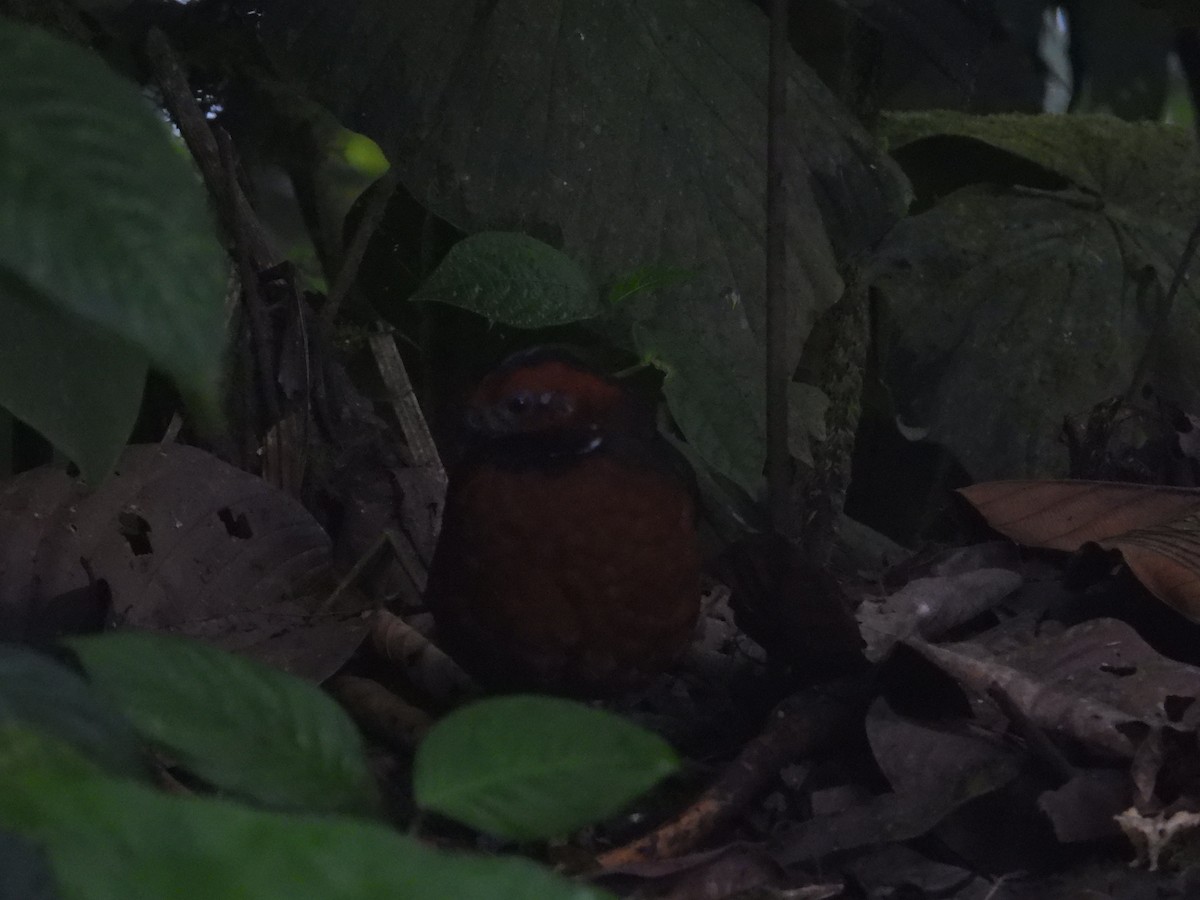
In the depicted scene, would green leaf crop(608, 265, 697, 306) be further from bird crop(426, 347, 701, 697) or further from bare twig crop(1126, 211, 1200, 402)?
bare twig crop(1126, 211, 1200, 402)

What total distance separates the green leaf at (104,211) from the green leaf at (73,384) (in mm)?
310

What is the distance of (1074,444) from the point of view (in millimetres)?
1995

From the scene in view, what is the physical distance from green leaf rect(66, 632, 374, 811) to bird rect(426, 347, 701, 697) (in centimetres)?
58

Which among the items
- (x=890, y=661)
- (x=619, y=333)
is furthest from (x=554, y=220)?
(x=890, y=661)

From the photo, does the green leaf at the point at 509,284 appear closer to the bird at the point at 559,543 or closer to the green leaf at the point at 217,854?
the bird at the point at 559,543

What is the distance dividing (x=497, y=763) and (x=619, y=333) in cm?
111

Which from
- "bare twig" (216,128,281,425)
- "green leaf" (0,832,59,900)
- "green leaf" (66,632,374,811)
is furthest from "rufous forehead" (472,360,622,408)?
"green leaf" (0,832,59,900)

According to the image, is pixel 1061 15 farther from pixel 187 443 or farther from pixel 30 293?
pixel 30 293

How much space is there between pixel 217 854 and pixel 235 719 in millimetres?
190

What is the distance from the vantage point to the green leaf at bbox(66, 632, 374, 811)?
70 cm

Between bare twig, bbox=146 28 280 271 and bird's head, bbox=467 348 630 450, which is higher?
bare twig, bbox=146 28 280 271

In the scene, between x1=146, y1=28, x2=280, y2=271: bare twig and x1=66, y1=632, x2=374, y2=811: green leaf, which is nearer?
x1=66, y1=632, x2=374, y2=811: green leaf

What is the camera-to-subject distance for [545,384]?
138 cm

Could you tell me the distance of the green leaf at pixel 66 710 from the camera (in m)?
0.72
